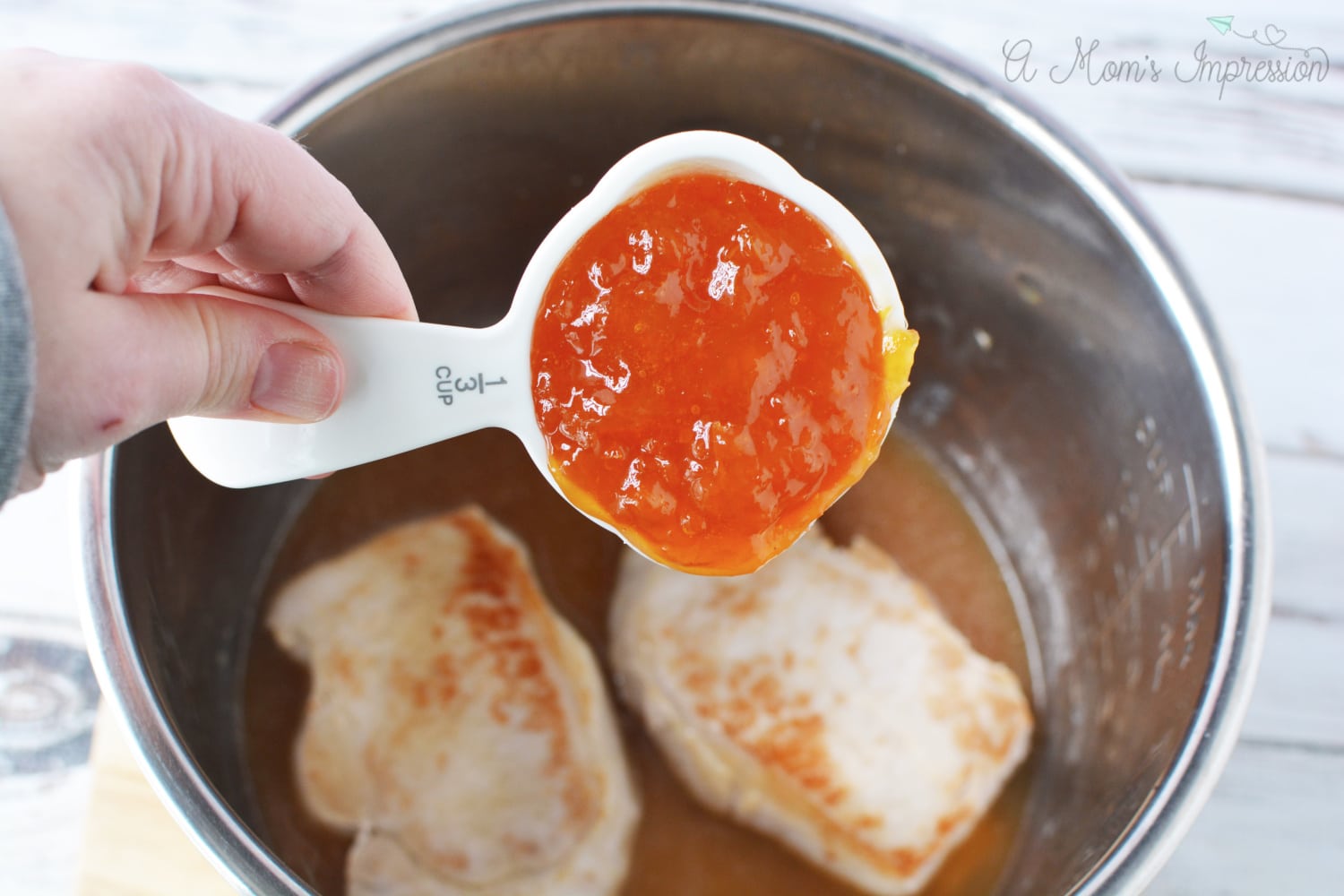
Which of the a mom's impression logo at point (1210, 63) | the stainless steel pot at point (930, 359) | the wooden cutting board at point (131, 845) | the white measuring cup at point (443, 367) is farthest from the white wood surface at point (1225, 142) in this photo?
the white measuring cup at point (443, 367)

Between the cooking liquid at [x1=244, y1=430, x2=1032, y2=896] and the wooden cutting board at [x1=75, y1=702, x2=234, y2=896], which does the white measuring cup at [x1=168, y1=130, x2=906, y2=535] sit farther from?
the cooking liquid at [x1=244, y1=430, x2=1032, y2=896]

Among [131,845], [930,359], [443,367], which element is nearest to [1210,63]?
[930,359]

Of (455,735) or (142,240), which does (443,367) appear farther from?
(455,735)

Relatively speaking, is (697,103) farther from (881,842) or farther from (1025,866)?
(1025,866)

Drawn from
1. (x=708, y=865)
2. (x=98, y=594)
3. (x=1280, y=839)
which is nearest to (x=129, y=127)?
(x=98, y=594)

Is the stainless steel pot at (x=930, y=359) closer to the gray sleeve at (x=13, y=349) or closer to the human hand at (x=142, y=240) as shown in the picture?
the human hand at (x=142, y=240)
